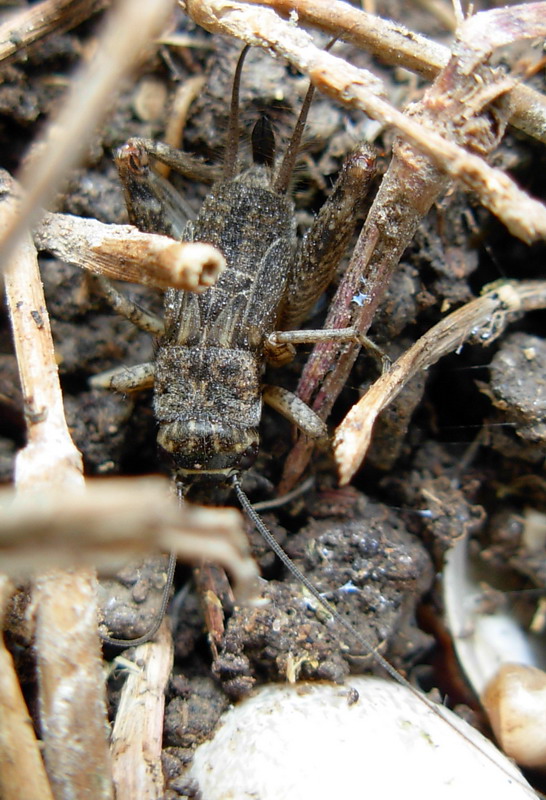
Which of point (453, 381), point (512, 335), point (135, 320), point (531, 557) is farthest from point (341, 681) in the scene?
point (135, 320)

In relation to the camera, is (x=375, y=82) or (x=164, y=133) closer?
(x=375, y=82)

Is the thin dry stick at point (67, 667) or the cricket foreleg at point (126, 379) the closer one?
the thin dry stick at point (67, 667)

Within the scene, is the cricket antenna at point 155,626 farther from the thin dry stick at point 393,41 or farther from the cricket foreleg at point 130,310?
the thin dry stick at point 393,41

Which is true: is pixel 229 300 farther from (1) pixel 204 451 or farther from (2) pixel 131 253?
(2) pixel 131 253

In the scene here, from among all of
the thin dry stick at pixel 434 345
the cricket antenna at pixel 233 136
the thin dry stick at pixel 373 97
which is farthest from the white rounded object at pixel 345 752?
the cricket antenna at pixel 233 136

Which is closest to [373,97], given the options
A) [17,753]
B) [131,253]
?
[131,253]

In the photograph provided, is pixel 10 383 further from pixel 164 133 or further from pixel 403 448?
pixel 403 448
